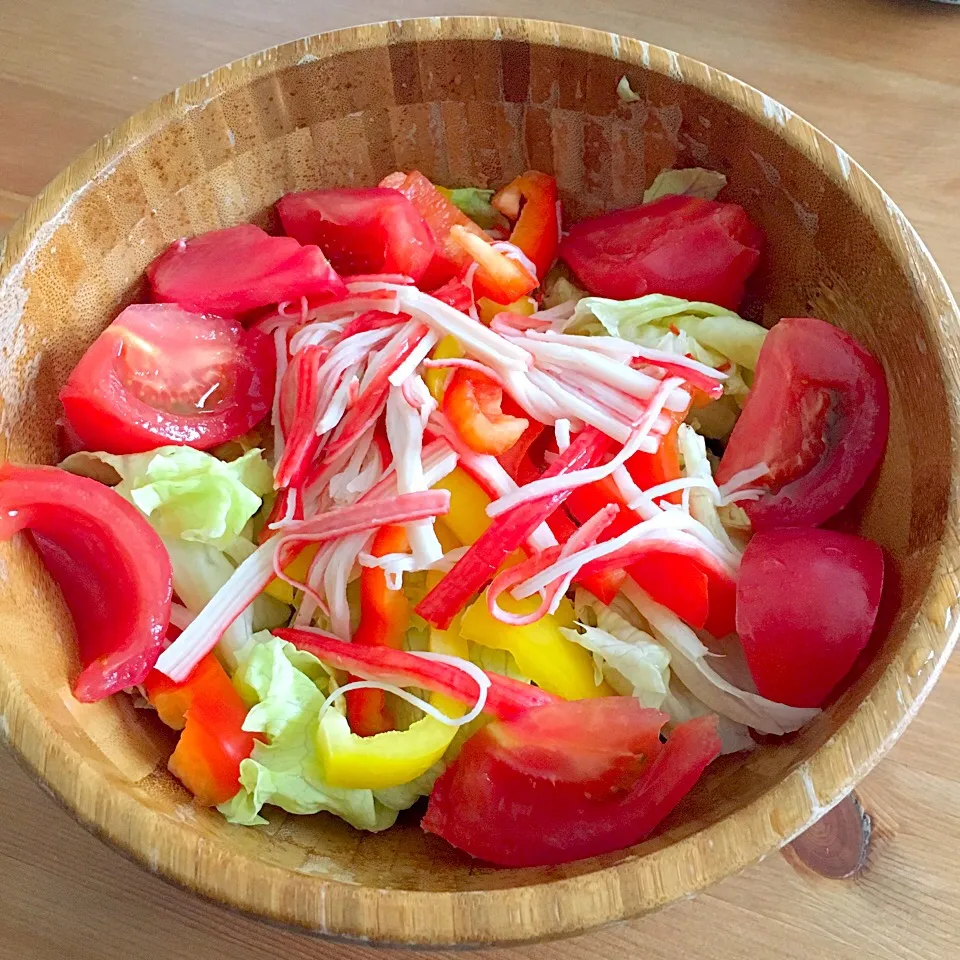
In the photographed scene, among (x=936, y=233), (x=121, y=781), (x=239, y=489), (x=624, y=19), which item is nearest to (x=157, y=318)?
(x=239, y=489)

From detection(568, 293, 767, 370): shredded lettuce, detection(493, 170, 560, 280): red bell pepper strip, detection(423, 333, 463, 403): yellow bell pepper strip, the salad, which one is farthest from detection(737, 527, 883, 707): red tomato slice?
detection(493, 170, 560, 280): red bell pepper strip

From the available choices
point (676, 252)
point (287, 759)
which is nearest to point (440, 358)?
point (676, 252)

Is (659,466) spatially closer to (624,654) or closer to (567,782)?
(624,654)

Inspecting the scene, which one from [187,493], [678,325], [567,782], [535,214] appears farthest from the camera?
[535,214]

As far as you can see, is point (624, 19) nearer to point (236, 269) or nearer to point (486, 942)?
point (236, 269)

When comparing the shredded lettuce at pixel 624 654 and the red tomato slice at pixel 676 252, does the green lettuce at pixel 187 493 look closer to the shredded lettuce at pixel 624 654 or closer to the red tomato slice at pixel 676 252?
the shredded lettuce at pixel 624 654

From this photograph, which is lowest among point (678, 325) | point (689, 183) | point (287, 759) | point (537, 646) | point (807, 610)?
point (287, 759)

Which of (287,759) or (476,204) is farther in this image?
(476,204)
